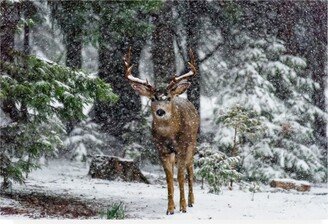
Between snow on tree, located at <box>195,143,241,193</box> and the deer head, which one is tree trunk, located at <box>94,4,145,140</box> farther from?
the deer head

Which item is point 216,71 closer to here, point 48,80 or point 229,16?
point 229,16

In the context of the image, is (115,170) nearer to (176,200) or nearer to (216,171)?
(216,171)

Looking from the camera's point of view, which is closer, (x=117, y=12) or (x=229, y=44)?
(x=117, y=12)

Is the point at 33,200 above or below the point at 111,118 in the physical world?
below

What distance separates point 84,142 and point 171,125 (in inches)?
377

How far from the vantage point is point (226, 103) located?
1905 centimetres

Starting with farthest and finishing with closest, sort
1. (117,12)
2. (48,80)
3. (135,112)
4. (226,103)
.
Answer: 1. (135,112)
2. (226,103)
3. (117,12)
4. (48,80)

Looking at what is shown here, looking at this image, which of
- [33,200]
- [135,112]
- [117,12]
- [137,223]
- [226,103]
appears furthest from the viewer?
[135,112]

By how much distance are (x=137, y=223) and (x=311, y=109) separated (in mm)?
12508

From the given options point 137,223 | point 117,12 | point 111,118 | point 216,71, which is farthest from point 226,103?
point 137,223

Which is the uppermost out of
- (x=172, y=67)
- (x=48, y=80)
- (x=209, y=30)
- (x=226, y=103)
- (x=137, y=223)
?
(x=209, y=30)

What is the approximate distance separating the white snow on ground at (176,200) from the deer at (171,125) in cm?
61

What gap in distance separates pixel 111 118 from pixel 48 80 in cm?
1128

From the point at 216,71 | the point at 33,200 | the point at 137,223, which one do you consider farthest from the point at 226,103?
the point at 137,223
